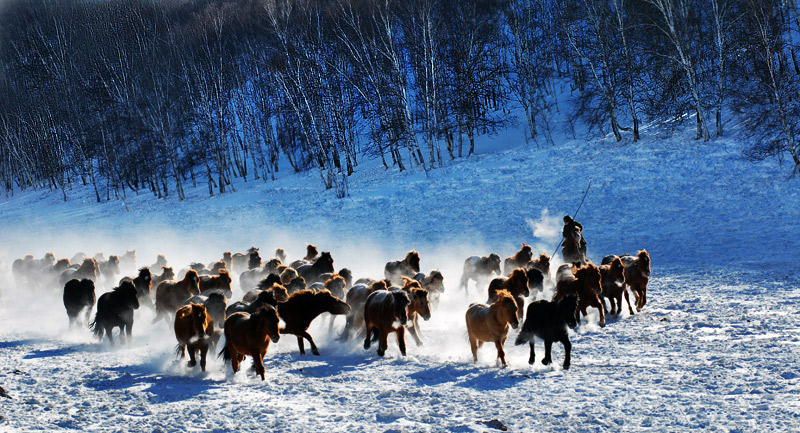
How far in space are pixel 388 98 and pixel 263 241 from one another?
574 inches

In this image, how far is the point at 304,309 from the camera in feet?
32.0

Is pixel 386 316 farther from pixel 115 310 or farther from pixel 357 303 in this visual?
→ pixel 115 310

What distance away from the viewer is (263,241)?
26.2 metres

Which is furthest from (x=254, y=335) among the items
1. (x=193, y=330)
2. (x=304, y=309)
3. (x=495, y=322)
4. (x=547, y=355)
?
(x=547, y=355)

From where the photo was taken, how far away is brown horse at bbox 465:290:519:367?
322 inches

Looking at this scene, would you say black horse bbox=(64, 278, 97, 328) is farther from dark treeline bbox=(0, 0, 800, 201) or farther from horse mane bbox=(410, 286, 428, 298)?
dark treeline bbox=(0, 0, 800, 201)

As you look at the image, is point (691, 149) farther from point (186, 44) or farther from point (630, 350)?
point (186, 44)

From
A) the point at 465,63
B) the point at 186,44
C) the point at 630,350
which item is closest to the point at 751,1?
the point at 465,63

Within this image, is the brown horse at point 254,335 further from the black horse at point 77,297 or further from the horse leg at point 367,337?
the black horse at point 77,297

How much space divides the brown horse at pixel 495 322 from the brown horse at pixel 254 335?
2826 mm

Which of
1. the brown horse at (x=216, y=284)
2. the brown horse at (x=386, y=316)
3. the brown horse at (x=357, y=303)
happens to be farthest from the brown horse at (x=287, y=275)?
the brown horse at (x=386, y=316)

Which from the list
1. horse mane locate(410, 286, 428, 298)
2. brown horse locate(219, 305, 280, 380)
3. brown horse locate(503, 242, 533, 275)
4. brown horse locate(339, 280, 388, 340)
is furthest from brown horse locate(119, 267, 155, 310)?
brown horse locate(503, 242, 533, 275)

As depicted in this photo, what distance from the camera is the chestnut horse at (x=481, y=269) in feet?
46.9

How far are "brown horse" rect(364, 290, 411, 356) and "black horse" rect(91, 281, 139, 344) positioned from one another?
453 centimetres
